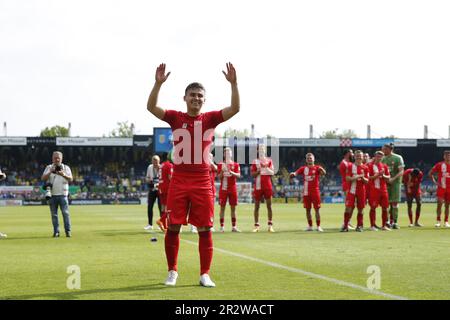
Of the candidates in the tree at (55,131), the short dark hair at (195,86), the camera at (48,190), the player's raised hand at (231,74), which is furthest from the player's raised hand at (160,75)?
the tree at (55,131)

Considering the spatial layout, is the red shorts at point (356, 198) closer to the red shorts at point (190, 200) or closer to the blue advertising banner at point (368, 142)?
the red shorts at point (190, 200)

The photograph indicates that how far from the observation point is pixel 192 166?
7.97m

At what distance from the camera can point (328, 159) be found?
232 feet

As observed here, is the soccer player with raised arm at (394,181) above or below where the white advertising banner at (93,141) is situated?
below

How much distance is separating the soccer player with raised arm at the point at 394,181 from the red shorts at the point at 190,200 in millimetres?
12060

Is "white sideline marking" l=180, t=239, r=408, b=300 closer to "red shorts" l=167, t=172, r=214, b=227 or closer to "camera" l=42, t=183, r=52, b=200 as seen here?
"red shorts" l=167, t=172, r=214, b=227

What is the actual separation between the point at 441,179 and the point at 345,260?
10829mm

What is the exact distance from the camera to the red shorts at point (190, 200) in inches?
312

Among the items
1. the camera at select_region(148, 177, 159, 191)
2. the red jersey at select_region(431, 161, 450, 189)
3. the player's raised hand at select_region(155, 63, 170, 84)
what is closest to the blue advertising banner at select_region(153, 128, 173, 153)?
the camera at select_region(148, 177, 159, 191)

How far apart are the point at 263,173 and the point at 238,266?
8.56 meters

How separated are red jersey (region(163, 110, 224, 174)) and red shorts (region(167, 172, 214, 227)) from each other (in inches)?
4.5
